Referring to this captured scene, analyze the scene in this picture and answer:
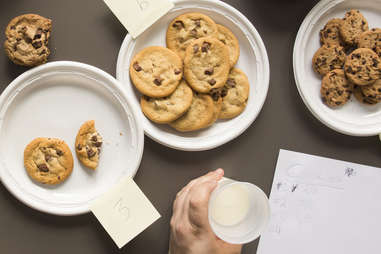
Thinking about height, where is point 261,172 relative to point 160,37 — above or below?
below

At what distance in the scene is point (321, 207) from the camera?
3.16 feet

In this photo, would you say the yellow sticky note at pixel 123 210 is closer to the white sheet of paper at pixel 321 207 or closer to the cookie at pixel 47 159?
the cookie at pixel 47 159

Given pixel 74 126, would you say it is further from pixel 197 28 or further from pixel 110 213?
pixel 197 28

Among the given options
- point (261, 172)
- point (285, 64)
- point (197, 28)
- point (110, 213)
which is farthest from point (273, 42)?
point (110, 213)

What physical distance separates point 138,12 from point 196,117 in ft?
0.98

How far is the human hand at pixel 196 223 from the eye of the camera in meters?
0.76

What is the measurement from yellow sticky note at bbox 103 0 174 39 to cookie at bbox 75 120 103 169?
0.84 ft

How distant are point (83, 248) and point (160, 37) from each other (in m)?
0.60

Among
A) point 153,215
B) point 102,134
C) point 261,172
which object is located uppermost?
point 102,134

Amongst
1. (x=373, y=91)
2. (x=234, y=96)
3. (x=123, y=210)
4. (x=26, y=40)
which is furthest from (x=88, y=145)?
(x=373, y=91)

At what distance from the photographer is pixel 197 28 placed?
85cm

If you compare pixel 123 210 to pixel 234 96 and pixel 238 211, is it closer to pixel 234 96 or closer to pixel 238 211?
pixel 238 211

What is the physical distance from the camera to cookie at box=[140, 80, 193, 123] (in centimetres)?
82

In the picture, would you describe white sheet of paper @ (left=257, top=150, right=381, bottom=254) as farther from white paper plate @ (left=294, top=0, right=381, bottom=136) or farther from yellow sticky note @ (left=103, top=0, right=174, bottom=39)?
yellow sticky note @ (left=103, top=0, right=174, bottom=39)
